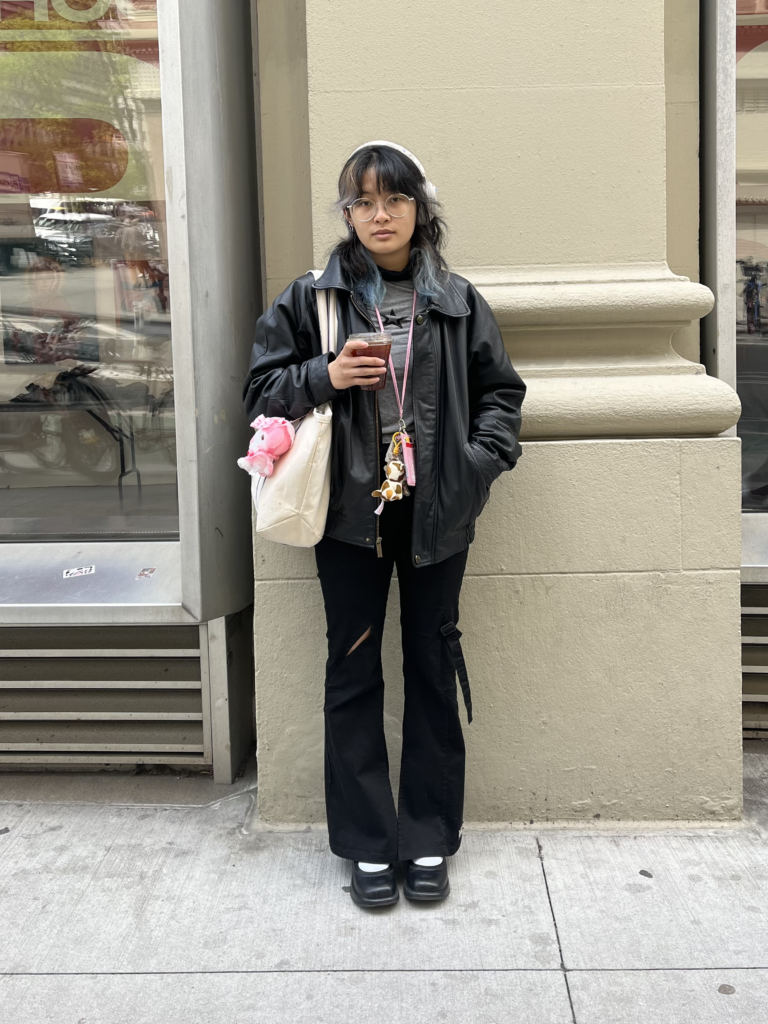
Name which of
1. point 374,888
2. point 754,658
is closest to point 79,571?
point 374,888

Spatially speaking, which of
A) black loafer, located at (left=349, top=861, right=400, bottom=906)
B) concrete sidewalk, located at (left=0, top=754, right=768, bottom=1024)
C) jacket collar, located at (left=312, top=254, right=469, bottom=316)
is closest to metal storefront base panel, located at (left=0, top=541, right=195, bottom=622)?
concrete sidewalk, located at (left=0, top=754, right=768, bottom=1024)

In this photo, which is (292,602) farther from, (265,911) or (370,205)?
(370,205)

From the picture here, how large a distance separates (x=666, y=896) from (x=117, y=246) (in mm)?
2901

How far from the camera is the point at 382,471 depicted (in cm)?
281

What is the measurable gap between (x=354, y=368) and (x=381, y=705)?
1.04 metres

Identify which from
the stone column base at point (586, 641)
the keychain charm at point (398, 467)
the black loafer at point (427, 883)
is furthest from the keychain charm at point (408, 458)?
the black loafer at point (427, 883)

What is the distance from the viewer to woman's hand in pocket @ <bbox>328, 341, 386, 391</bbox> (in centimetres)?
259

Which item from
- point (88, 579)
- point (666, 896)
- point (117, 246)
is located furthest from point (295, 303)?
point (666, 896)

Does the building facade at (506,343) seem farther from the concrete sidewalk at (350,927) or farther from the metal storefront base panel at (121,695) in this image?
the concrete sidewalk at (350,927)

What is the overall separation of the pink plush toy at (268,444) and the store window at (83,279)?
3.74 ft

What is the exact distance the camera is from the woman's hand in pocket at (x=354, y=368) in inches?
102

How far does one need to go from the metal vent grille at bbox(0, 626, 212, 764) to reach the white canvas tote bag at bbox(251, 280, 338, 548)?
1.07 metres

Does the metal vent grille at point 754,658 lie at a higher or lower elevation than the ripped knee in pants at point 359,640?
lower

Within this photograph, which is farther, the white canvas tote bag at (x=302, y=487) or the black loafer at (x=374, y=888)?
the black loafer at (x=374, y=888)
